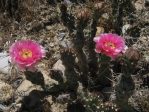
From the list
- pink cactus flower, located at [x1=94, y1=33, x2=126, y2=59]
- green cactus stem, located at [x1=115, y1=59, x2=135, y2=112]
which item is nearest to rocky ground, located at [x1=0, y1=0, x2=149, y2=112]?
green cactus stem, located at [x1=115, y1=59, x2=135, y2=112]

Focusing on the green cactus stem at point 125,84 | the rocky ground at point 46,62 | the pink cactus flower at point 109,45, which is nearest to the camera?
the green cactus stem at point 125,84

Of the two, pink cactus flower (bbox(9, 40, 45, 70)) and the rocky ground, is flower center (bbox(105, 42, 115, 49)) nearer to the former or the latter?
the rocky ground

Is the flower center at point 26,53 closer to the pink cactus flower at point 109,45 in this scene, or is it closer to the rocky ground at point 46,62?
the rocky ground at point 46,62

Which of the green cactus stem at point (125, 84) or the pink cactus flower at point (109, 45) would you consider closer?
the green cactus stem at point (125, 84)

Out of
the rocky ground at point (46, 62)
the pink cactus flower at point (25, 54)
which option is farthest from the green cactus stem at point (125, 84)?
the pink cactus flower at point (25, 54)

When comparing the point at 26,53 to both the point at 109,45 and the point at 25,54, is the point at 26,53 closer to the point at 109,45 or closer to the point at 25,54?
the point at 25,54
